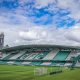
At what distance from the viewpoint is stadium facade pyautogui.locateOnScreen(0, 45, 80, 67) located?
300 ft

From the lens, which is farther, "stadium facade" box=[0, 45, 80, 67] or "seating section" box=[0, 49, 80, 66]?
"seating section" box=[0, 49, 80, 66]

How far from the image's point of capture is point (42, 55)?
10231 cm

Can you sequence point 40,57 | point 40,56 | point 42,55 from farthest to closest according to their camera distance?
1. point 42,55
2. point 40,56
3. point 40,57

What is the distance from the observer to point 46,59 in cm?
9606

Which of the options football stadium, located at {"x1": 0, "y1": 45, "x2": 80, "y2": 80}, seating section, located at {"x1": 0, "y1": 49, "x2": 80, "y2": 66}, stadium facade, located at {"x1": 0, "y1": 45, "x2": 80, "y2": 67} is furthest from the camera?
seating section, located at {"x1": 0, "y1": 49, "x2": 80, "y2": 66}

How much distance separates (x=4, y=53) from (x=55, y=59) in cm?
3746

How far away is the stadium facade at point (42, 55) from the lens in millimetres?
91350

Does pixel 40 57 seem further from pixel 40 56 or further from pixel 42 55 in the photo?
pixel 42 55

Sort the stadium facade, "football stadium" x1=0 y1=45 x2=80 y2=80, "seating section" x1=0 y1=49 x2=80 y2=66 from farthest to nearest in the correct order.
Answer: "seating section" x1=0 y1=49 x2=80 y2=66 < the stadium facade < "football stadium" x1=0 y1=45 x2=80 y2=80

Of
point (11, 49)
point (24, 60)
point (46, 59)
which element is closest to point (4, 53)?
point (11, 49)

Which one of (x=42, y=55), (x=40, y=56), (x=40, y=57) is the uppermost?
(x=42, y=55)

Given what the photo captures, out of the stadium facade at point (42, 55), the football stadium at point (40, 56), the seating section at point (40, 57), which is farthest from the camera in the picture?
the seating section at point (40, 57)

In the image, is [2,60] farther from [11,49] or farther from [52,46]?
[52,46]

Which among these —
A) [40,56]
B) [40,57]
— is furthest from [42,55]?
[40,57]
